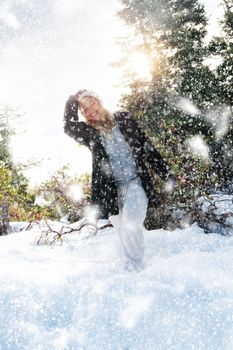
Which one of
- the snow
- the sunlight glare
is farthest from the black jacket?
the sunlight glare

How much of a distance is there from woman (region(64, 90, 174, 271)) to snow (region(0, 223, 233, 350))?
1.50 ft

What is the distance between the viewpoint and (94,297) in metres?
3.20

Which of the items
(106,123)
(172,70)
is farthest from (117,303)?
(172,70)

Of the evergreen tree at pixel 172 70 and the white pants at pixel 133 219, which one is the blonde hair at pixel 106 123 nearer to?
the white pants at pixel 133 219

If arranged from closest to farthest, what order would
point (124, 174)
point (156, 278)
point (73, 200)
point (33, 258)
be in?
point (156, 278), point (124, 174), point (33, 258), point (73, 200)

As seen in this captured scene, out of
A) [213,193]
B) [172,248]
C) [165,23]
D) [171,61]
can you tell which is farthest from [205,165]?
[165,23]

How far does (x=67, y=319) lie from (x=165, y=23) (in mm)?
21414

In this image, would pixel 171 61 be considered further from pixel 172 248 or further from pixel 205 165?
pixel 172 248

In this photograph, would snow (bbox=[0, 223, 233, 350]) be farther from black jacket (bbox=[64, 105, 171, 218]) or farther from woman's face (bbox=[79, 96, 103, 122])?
woman's face (bbox=[79, 96, 103, 122])

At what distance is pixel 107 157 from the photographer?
4.34 metres

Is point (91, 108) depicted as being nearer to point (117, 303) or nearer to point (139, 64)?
point (117, 303)

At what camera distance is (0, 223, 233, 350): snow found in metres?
2.56

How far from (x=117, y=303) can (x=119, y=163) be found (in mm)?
1630

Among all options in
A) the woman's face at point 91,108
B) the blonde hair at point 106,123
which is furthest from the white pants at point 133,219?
the woman's face at point 91,108
